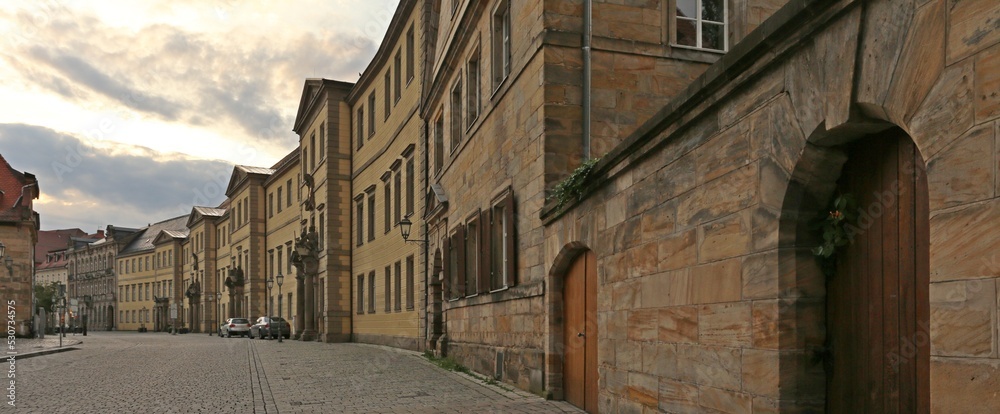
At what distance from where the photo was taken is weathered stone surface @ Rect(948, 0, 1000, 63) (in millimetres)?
3262

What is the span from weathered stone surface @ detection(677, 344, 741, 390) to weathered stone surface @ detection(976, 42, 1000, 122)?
2666 millimetres

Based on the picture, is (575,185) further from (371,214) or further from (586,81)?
(371,214)

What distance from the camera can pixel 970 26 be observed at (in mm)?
3385

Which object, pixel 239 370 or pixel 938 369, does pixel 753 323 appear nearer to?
pixel 938 369

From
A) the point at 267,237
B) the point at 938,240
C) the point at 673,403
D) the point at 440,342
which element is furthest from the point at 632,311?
the point at 267,237

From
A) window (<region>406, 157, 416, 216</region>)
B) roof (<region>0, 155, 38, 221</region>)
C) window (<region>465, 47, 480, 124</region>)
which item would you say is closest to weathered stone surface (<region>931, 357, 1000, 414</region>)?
window (<region>465, 47, 480, 124</region>)

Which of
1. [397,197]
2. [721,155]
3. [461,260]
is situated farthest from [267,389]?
[397,197]

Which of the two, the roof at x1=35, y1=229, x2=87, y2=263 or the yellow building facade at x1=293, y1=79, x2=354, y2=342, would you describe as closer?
the yellow building facade at x1=293, y1=79, x2=354, y2=342

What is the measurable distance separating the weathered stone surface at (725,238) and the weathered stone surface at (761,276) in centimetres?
12

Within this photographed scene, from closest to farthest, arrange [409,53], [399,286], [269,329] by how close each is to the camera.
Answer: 1. [409,53]
2. [399,286]
3. [269,329]

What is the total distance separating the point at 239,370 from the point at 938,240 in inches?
632

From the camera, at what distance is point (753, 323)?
541cm

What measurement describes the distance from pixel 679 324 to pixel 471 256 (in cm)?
944

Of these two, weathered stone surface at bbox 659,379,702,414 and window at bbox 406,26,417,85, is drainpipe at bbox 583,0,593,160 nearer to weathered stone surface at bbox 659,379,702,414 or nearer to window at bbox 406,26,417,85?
weathered stone surface at bbox 659,379,702,414
